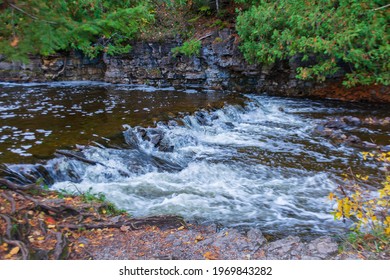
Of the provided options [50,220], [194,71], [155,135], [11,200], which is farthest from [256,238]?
[194,71]

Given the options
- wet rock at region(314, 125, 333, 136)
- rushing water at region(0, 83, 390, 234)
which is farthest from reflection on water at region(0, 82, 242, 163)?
wet rock at region(314, 125, 333, 136)

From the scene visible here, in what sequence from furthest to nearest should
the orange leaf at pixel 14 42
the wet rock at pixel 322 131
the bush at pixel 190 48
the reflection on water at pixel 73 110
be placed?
the bush at pixel 190 48, the wet rock at pixel 322 131, the reflection on water at pixel 73 110, the orange leaf at pixel 14 42

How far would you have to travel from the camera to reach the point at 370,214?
3.89 metres

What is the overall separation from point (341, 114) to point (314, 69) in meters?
2.14

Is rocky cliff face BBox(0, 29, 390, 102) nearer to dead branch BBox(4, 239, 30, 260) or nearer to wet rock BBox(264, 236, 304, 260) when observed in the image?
wet rock BBox(264, 236, 304, 260)

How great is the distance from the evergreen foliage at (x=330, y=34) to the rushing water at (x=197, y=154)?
1802mm

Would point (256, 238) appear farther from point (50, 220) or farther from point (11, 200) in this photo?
point (11, 200)

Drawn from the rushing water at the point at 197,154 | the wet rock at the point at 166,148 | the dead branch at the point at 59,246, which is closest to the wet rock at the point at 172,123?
the rushing water at the point at 197,154

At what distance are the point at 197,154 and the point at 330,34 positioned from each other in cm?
734

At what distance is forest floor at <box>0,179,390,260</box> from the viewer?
12.8 ft

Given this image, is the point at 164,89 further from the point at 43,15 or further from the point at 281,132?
the point at 43,15

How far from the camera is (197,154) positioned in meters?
9.14

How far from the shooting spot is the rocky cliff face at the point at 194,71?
15.7 metres

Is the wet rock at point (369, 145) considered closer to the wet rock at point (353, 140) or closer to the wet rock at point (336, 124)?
the wet rock at point (353, 140)
